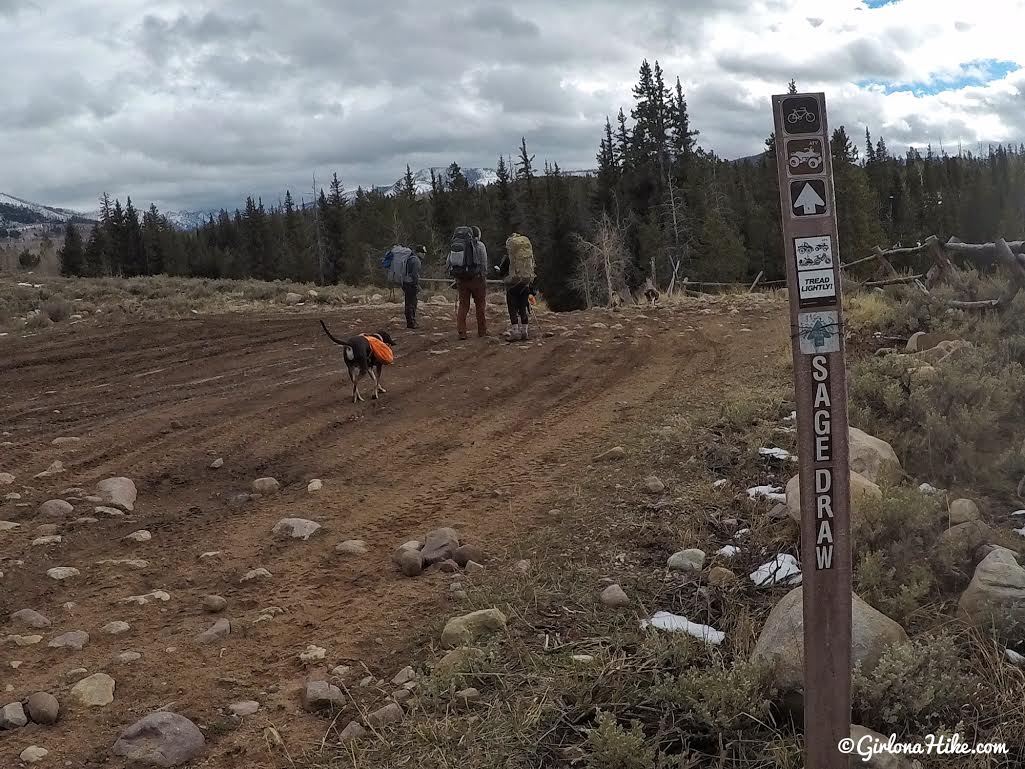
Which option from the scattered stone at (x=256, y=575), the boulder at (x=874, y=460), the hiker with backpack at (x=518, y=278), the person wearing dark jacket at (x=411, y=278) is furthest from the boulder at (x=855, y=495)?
the person wearing dark jacket at (x=411, y=278)

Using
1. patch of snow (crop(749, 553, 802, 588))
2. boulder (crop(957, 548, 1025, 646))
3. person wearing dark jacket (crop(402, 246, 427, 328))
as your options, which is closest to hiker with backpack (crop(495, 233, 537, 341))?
person wearing dark jacket (crop(402, 246, 427, 328))

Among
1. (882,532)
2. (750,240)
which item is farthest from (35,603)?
(750,240)

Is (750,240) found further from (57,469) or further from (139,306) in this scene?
(57,469)

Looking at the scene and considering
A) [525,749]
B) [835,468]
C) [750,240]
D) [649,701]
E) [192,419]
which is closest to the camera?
[835,468]

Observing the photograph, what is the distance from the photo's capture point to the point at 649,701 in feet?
9.47

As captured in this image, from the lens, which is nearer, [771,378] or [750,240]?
[771,378]

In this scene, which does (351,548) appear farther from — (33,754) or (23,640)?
(33,754)

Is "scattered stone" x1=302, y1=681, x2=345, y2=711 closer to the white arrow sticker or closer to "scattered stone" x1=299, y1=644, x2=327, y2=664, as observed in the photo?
"scattered stone" x1=299, y1=644, x2=327, y2=664

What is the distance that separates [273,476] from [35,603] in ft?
6.69

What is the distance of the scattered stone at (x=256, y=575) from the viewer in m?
4.05

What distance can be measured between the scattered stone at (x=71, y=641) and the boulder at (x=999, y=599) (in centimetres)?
393

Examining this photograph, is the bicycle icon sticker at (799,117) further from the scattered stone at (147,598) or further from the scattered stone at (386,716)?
the scattered stone at (147,598)

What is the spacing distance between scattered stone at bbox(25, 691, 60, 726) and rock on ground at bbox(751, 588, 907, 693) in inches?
108

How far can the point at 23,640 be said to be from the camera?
349 cm
